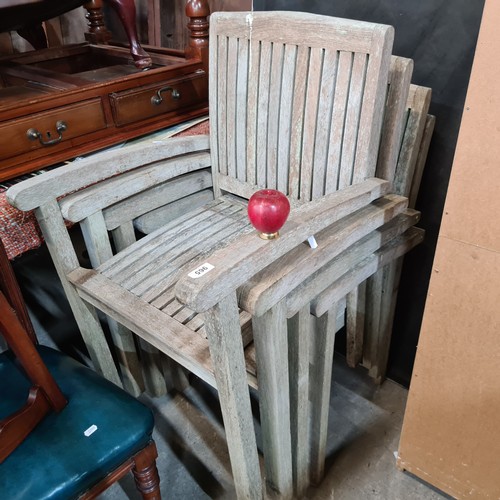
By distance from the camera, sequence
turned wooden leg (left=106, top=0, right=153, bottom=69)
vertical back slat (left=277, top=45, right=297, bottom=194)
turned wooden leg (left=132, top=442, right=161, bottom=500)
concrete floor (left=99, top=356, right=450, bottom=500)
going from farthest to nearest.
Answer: turned wooden leg (left=106, top=0, right=153, bottom=69)
concrete floor (left=99, top=356, right=450, bottom=500)
vertical back slat (left=277, top=45, right=297, bottom=194)
turned wooden leg (left=132, top=442, right=161, bottom=500)

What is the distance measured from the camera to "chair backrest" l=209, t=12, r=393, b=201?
3.24 feet

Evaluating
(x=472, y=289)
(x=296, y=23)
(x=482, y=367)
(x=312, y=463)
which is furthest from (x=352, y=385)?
(x=296, y=23)

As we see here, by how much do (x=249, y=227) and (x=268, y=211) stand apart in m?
0.52

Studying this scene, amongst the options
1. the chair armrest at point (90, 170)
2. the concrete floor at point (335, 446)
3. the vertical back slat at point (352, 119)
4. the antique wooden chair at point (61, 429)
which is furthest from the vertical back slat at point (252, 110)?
the concrete floor at point (335, 446)

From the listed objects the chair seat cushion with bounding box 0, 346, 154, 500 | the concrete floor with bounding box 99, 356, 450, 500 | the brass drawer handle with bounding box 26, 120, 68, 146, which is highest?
the brass drawer handle with bounding box 26, 120, 68, 146

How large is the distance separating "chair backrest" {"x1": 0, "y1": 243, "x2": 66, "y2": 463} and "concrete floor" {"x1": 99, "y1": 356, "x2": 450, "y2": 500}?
20.1 inches

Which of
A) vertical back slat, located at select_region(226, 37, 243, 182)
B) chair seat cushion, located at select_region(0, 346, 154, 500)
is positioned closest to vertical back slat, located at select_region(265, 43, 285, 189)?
vertical back slat, located at select_region(226, 37, 243, 182)

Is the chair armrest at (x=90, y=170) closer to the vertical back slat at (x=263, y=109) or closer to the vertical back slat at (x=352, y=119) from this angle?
the vertical back slat at (x=263, y=109)

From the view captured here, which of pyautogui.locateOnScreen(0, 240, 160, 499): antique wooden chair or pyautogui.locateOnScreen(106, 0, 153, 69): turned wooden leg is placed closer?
pyautogui.locateOnScreen(0, 240, 160, 499): antique wooden chair

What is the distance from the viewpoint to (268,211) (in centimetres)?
74

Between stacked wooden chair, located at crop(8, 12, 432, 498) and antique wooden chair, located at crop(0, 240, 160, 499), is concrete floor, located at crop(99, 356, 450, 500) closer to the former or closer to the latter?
stacked wooden chair, located at crop(8, 12, 432, 498)

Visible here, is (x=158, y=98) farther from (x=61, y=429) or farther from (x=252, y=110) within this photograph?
(x=61, y=429)

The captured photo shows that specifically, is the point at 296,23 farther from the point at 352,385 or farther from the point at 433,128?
the point at 352,385

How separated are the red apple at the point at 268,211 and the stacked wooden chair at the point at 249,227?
4 cm
